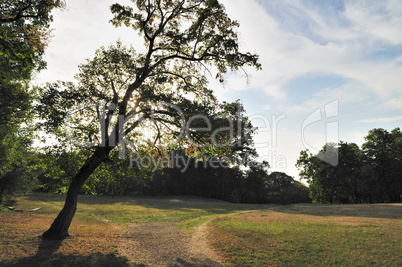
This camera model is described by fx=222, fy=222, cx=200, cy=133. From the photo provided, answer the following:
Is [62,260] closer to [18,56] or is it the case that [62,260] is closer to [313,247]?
[18,56]

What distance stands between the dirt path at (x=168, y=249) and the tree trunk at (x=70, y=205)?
320 centimetres

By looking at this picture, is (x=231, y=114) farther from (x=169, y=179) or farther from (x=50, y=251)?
(x=169, y=179)

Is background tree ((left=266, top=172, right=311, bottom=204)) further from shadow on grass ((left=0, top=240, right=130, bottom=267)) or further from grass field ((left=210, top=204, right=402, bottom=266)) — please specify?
shadow on grass ((left=0, top=240, right=130, bottom=267))

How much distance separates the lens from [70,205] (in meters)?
12.4

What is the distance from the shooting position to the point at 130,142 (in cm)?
1556

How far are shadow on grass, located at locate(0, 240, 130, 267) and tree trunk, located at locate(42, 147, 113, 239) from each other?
1855mm

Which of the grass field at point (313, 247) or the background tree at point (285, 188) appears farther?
the background tree at point (285, 188)

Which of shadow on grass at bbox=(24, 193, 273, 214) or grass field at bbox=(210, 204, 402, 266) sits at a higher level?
grass field at bbox=(210, 204, 402, 266)

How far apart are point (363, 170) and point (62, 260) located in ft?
166

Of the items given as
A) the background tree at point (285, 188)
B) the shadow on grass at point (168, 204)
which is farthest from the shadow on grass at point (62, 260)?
the background tree at point (285, 188)

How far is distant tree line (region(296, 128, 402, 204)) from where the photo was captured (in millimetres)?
41312

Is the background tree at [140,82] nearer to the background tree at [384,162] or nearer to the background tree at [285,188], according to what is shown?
the background tree at [384,162]

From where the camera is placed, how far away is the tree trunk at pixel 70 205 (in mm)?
11847

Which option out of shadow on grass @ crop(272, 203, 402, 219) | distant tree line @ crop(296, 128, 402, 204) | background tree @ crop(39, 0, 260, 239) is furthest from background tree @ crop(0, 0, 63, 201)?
distant tree line @ crop(296, 128, 402, 204)
